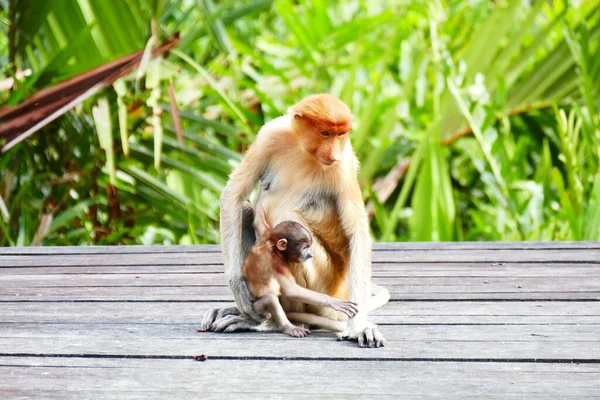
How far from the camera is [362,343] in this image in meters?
2.04

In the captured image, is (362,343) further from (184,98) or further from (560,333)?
(184,98)

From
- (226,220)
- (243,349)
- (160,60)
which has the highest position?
(160,60)

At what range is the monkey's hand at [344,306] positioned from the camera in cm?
217

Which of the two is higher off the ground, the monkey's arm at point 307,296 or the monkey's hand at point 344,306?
the monkey's arm at point 307,296

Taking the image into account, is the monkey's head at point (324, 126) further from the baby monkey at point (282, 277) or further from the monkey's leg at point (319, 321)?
the monkey's leg at point (319, 321)

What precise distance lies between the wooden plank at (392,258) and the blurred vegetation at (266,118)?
1.12ft

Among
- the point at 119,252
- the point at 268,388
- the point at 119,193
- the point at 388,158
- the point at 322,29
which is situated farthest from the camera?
the point at 388,158

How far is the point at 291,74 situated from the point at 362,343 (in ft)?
10.4

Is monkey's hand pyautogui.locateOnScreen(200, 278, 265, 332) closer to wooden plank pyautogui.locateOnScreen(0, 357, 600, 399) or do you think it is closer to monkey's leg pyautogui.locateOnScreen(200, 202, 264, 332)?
monkey's leg pyautogui.locateOnScreen(200, 202, 264, 332)

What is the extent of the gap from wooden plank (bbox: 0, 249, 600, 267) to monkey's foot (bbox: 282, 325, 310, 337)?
1021 millimetres

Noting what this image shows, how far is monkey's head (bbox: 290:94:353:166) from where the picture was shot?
2111 millimetres

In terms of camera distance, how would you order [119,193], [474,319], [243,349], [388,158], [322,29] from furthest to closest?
[388,158] → [322,29] → [119,193] → [474,319] → [243,349]

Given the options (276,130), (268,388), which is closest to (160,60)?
→ (276,130)

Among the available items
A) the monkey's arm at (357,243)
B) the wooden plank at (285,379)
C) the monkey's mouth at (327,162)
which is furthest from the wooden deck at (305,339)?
the monkey's mouth at (327,162)
